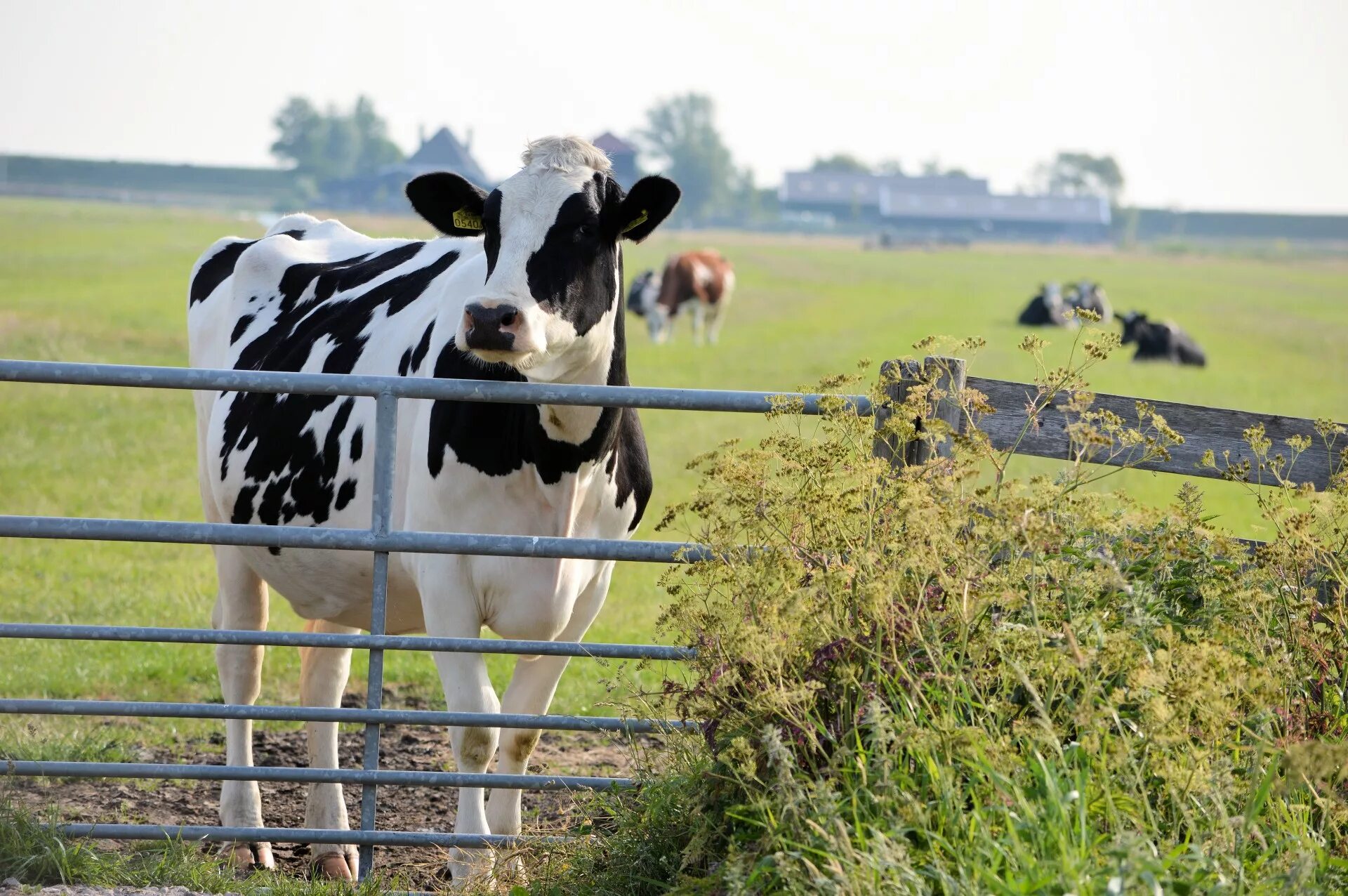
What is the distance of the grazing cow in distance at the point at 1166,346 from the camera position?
1292 inches

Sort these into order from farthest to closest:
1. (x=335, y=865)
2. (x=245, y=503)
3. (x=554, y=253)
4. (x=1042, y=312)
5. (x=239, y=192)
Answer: (x=239, y=192)
(x=1042, y=312)
(x=245, y=503)
(x=335, y=865)
(x=554, y=253)

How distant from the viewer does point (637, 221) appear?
187 inches

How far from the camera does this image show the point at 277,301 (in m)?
6.58

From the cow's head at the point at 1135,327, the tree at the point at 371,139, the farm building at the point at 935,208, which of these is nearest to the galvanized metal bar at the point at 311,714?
the cow's head at the point at 1135,327

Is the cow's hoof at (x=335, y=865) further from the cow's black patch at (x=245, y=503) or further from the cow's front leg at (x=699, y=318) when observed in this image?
the cow's front leg at (x=699, y=318)

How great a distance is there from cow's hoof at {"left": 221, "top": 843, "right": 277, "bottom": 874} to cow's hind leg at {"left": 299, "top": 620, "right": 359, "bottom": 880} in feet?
0.58

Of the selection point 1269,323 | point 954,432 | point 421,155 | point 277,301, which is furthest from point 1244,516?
point 421,155

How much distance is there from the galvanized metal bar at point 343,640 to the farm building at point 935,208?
136348mm

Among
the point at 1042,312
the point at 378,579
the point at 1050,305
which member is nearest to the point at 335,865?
the point at 378,579

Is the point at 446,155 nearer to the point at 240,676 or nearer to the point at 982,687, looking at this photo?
the point at 240,676

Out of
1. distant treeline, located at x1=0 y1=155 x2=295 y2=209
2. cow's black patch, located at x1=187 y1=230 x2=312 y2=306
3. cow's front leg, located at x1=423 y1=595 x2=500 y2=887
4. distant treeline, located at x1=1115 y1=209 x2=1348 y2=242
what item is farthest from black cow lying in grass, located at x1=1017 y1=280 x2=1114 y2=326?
distant treeline, located at x1=1115 y1=209 x2=1348 y2=242

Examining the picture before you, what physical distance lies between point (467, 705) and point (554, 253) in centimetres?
149

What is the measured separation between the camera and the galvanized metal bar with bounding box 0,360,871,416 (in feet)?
12.9

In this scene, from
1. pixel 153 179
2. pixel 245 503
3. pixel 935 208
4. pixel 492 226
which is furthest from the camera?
pixel 935 208
